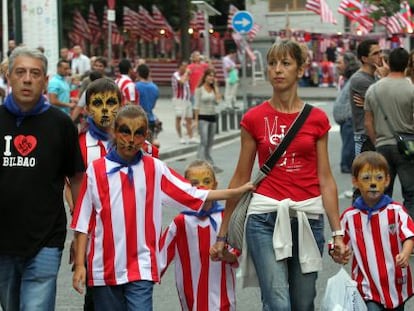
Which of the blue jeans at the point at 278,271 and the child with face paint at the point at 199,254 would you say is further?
the child with face paint at the point at 199,254

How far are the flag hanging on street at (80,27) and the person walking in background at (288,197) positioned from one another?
140 ft

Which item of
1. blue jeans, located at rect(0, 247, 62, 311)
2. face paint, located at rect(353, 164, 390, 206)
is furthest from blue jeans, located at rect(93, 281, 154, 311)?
face paint, located at rect(353, 164, 390, 206)

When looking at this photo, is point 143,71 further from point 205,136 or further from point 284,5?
point 284,5

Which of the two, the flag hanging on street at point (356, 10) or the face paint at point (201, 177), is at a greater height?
the flag hanging on street at point (356, 10)

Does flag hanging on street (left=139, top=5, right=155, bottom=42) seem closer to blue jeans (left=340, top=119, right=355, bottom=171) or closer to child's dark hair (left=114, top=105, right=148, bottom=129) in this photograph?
blue jeans (left=340, top=119, right=355, bottom=171)

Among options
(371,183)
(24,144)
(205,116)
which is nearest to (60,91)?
(205,116)

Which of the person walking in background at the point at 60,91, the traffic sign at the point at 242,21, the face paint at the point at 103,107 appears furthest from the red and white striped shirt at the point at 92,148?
the traffic sign at the point at 242,21

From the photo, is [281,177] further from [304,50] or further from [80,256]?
[80,256]

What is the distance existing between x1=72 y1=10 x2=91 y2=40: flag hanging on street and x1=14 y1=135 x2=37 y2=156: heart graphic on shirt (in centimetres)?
4292

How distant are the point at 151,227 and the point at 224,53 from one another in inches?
1836

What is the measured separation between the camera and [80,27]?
47.4 meters

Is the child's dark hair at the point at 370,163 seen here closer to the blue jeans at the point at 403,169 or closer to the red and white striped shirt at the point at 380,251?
the red and white striped shirt at the point at 380,251

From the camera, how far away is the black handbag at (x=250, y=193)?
5.36 meters

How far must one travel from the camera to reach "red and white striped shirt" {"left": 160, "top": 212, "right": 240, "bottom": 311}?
236 inches
